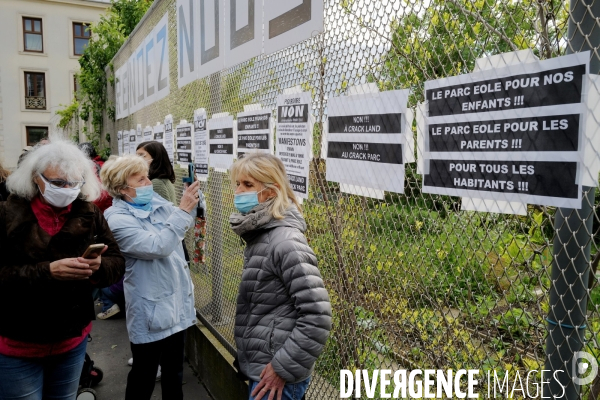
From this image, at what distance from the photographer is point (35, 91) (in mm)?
35219

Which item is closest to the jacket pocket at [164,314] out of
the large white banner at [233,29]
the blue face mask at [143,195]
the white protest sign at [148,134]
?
the blue face mask at [143,195]

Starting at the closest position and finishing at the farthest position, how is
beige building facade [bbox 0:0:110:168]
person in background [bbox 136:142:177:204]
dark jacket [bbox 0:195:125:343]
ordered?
dark jacket [bbox 0:195:125:343] → person in background [bbox 136:142:177:204] → beige building facade [bbox 0:0:110:168]

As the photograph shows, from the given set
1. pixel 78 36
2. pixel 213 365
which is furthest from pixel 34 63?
pixel 213 365

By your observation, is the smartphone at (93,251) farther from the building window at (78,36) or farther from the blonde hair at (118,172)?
the building window at (78,36)

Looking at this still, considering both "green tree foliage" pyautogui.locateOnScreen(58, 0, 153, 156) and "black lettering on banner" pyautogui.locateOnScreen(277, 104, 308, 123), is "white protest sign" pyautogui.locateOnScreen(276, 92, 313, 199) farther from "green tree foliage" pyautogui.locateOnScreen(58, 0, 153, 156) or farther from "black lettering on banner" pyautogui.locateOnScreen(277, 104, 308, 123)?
"green tree foliage" pyautogui.locateOnScreen(58, 0, 153, 156)

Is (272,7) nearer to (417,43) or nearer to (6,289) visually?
(417,43)

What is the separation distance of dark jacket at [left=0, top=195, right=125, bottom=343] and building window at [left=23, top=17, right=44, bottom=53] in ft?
126

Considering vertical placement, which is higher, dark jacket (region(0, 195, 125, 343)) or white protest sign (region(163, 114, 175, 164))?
white protest sign (region(163, 114, 175, 164))

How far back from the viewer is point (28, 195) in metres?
2.61

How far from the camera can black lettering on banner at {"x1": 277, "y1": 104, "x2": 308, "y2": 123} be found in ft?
8.90

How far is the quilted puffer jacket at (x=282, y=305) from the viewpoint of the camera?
208cm

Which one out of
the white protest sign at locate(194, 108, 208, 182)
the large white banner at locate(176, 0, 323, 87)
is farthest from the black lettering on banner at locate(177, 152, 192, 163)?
the large white banner at locate(176, 0, 323, 87)

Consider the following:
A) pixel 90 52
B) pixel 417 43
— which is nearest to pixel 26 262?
pixel 417 43

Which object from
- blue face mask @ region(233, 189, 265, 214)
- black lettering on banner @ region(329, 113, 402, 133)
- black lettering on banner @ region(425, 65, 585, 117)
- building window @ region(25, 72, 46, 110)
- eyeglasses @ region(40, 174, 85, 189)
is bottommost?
blue face mask @ region(233, 189, 265, 214)
